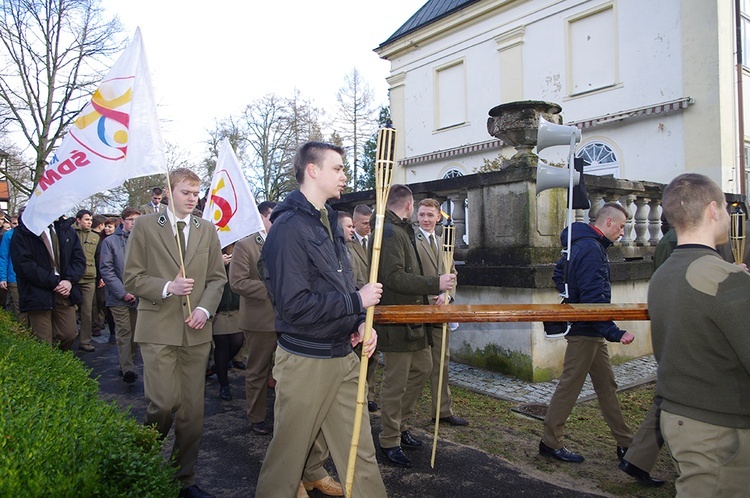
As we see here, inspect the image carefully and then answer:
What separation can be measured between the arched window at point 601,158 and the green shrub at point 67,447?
16.0m

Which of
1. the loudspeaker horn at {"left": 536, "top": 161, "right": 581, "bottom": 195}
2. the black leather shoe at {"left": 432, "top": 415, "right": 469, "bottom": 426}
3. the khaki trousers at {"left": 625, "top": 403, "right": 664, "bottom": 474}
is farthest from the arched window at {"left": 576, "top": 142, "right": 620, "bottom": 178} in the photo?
the khaki trousers at {"left": 625, "top": 403, "right": 664, "bottom": 474}

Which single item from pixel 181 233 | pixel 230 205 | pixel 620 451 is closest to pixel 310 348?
pixel 181 233

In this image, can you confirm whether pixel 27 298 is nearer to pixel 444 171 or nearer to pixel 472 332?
pixel 472 332

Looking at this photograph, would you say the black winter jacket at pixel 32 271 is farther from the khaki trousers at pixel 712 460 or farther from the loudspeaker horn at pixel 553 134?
the khaki trousers at pixel 712 460

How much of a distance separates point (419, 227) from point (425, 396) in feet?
7.13

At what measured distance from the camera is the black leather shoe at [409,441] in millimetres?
4910

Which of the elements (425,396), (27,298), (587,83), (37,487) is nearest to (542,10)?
(587,83)

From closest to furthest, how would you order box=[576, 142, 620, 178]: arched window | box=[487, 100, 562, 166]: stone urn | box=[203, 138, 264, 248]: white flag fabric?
1. box=[203, 138, 264, 248]: white flag fabric
2. box=[487, 100, 562, 166]: stone urn
3. box=[576, 142, 620, 178]: arched window

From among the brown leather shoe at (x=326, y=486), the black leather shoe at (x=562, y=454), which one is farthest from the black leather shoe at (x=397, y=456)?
the black leather shoe at (x=562, y=454)

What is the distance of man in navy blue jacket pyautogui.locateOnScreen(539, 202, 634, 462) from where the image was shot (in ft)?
14.9

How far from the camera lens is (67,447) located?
2254mm

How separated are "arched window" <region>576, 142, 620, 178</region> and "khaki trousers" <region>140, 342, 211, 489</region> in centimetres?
1502

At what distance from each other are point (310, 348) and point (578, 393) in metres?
2.63

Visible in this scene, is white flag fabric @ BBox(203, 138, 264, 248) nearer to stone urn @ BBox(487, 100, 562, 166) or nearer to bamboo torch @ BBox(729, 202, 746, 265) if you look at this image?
stone urn @ BBox(487, 100, 562, 166)
